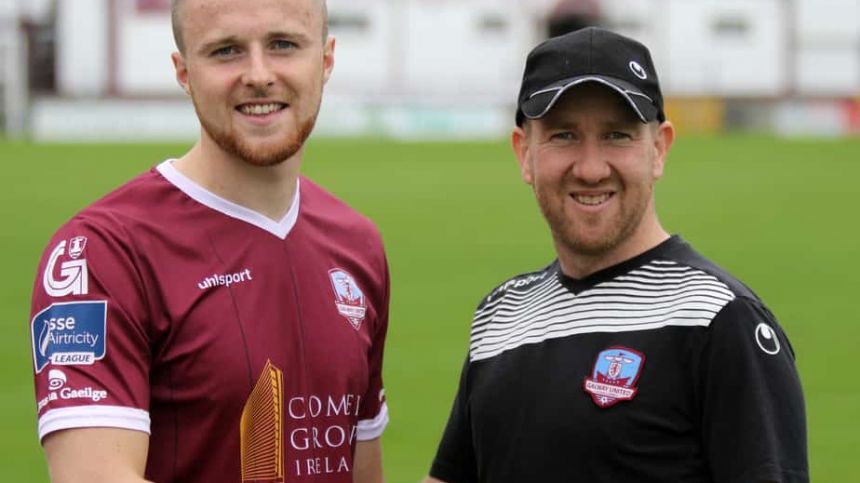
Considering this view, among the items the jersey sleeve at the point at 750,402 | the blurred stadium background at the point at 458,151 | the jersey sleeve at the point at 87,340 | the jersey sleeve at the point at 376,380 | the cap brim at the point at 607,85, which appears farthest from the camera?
the blurred stadium background at the point at 458,151

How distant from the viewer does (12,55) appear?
48.0m

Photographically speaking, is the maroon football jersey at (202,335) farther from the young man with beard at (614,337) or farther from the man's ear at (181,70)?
the young man with beard at (614,337)

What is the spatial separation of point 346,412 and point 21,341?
8452mm

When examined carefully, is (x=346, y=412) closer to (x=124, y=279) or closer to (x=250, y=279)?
(x=250, y=279)

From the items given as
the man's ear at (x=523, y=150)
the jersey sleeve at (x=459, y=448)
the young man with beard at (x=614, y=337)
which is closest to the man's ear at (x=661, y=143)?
the young man with beard at (x=614, y=337)

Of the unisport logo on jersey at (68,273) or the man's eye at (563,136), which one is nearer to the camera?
the unisport logo on jersey at (68,273)

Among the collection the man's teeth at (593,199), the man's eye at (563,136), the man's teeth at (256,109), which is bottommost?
the man's teeth at (593,199)

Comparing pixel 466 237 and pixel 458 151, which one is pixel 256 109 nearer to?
pixel 466 237

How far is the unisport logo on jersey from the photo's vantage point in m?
3.54

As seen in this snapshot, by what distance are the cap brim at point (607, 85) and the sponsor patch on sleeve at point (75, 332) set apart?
108cm

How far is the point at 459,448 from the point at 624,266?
671mm

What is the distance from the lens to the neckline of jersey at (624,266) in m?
3.72

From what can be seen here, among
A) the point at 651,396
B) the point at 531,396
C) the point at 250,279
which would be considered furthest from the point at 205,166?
the point at 651,396

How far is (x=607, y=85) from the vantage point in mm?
3682
